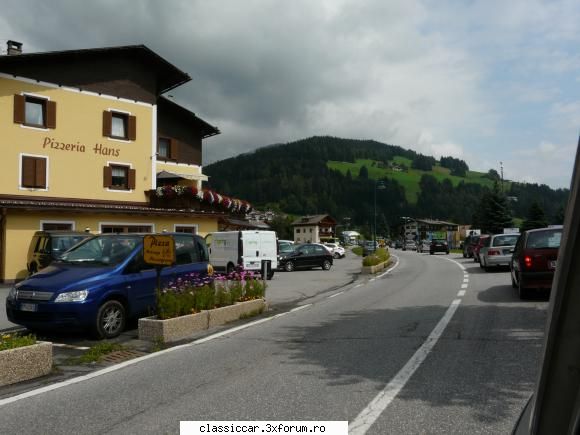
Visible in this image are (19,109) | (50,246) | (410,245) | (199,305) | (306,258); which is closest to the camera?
(199,305)

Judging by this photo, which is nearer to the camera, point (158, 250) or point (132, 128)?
point (158, 250)

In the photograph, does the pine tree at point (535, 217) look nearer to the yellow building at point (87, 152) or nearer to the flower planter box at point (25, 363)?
the yellow building at point (87, 152)

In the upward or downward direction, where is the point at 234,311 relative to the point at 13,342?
downward

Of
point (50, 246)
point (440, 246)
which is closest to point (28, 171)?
point (50, 246)

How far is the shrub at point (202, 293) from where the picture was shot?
8719 mm

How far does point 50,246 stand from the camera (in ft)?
64.6

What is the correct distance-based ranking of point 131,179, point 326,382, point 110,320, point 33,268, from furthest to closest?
point 131,179 < point 33,268 < point 110,320 < point 326,382

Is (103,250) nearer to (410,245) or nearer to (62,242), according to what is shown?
(62,242)

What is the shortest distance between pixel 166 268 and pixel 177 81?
→ 79.4 ft

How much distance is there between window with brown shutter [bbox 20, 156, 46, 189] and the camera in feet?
80.1

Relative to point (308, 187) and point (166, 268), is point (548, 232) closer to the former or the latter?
point (166, 268)

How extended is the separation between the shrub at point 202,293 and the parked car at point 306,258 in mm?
17557

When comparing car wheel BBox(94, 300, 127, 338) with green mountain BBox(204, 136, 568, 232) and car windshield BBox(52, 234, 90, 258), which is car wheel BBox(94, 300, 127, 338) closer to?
car windshield BBox(52, 234, 90, 258)

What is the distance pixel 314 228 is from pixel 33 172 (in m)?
111
